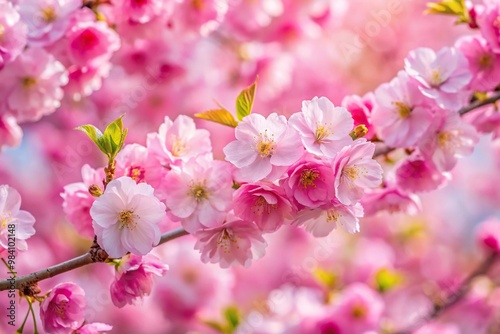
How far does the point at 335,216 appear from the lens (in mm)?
1191

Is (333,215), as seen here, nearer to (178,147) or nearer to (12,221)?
(178,147)

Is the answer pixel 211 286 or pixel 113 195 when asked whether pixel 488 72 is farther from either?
pixel 211 286

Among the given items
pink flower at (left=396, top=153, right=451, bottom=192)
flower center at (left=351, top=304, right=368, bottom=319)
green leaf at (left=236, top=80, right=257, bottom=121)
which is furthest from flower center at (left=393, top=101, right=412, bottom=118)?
flower center at (left=351, top=304, right=368, bottom=319)

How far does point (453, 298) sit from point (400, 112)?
1.23 meters

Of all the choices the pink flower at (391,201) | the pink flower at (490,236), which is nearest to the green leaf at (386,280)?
the pink flower at (490,236)

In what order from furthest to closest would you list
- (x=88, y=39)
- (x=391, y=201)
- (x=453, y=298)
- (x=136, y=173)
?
(x=453, y=298) → (x=88, y=39) → (x=391, y=201) → (x=136, y=173)

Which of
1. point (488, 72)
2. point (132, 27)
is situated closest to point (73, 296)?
point (132, 27)

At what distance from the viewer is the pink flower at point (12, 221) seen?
121cm

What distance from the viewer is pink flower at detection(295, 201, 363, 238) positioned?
117 cm

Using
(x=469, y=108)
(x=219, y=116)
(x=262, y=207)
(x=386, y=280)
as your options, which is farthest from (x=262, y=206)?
(x=386, y=280)

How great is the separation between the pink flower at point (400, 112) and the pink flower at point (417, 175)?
9 centimetres

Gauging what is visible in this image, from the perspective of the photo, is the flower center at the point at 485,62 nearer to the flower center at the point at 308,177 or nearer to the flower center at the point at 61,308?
the flower center at the point at 308,177

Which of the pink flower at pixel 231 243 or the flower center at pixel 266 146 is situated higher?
the flower center at pixel 266 146

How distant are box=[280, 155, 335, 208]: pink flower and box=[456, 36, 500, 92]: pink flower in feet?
1.63
